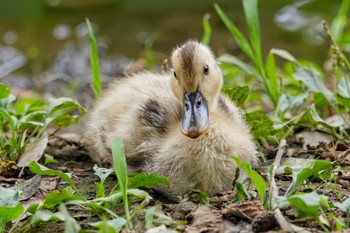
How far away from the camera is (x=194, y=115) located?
12.2 ft

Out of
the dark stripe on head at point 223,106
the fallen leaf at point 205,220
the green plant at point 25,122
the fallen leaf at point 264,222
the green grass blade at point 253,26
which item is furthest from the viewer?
the green grass blade at point 253,26

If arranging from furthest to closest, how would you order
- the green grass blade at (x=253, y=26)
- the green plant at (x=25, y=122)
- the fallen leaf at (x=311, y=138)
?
the green grass blade at (x=253, y=26)
the fallen leaf at (x=311, y=138)
the green plant at (x=25, y=122)

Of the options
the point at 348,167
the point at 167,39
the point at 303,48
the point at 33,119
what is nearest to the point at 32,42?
the point at 167,39

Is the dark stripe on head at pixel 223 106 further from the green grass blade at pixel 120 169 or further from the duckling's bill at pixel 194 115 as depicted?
the green grass blade at pixel 120 169

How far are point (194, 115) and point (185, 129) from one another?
0.32 feet

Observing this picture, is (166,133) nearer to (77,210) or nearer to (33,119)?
(77,210)

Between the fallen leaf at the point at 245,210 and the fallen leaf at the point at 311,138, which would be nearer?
the fallen leaf at the point at 245,210

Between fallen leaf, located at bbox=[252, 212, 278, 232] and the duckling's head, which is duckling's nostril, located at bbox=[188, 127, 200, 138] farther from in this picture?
fallen leaf, located at bbox=[252, 212, 278, 232]

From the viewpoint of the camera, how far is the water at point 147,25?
31.0ft

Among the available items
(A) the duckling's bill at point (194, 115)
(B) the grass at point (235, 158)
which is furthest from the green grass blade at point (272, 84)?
(A) the duckling's bill at point (194, 115)

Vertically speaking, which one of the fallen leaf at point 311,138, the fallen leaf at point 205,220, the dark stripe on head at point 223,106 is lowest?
the fallen leaf at point 311,138

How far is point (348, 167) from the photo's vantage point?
411 cm

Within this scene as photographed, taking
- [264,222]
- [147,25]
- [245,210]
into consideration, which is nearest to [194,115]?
[245,210]

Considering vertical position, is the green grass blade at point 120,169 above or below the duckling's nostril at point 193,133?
below
